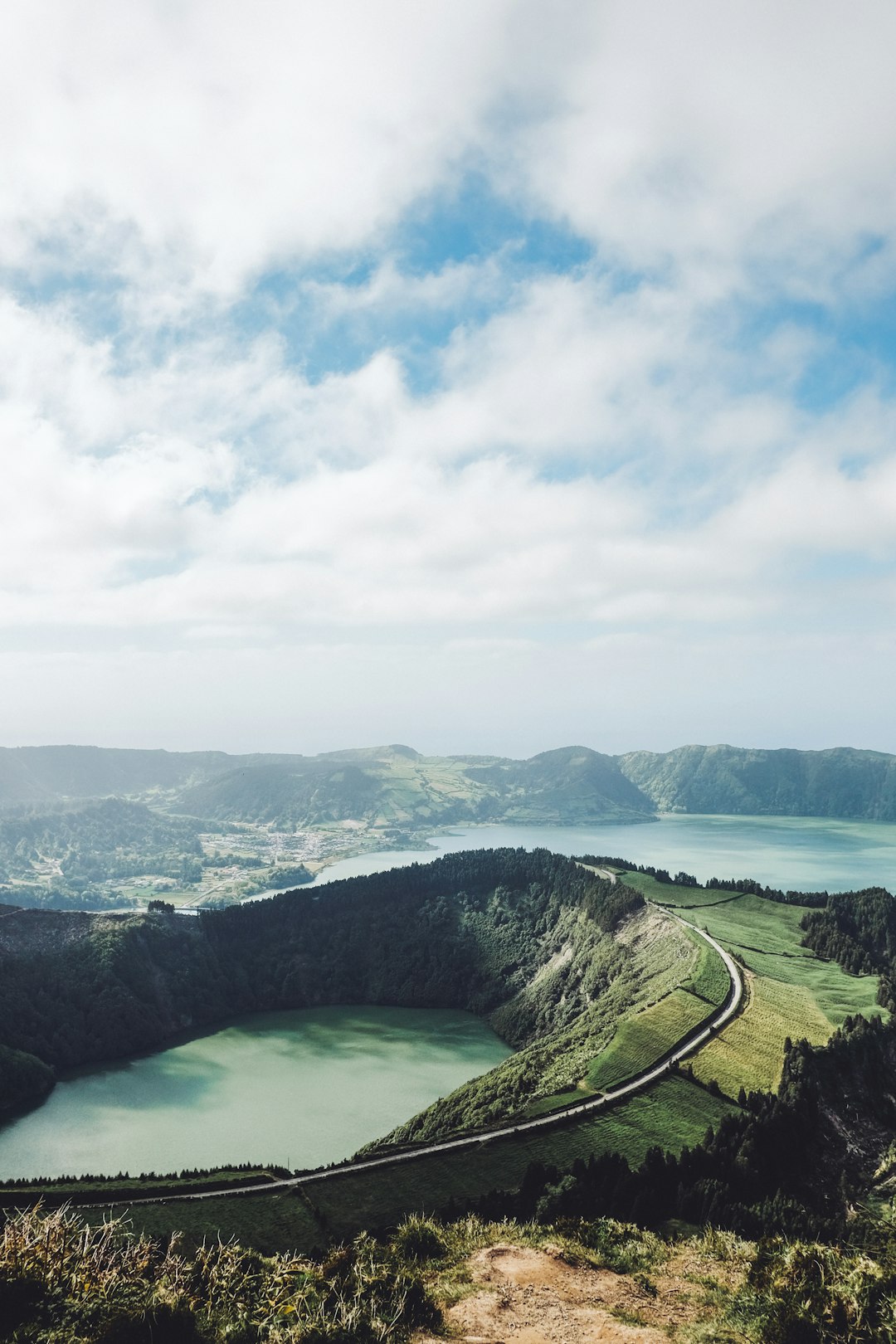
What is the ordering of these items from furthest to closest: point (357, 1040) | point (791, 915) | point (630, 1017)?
A: point (791, 915)
point (357, 1040)
point (630, 1017)

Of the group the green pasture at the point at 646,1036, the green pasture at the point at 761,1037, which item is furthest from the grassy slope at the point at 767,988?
the green pasture at the point at 646,1036

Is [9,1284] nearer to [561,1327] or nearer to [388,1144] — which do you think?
[561,1327]

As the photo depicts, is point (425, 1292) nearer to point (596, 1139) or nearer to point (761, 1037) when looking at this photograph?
point (596, 1139)

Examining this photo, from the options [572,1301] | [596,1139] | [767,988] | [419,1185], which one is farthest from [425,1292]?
[767,988]

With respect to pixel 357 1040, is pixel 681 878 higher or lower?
higher

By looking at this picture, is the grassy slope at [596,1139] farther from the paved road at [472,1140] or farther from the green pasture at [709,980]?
the paved road at [472,1140]

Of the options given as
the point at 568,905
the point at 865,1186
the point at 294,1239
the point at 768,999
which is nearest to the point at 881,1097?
the point at 865,1186

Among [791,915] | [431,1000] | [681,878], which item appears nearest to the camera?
[791,915]

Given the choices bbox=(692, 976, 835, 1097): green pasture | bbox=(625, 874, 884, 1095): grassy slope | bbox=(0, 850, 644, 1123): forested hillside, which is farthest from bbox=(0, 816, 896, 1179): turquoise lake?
bbox=(625, 874, 884, 1095): grassy slope
